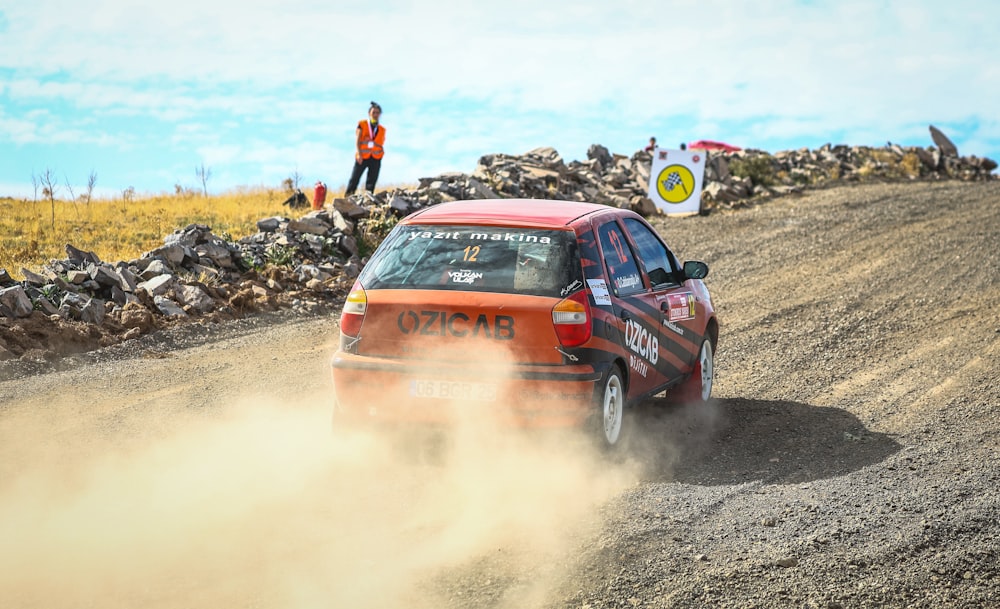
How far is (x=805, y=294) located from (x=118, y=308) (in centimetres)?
912

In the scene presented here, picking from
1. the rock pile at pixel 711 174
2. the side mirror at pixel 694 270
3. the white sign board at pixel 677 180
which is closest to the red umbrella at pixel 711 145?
the rock pile at pixel 711 174

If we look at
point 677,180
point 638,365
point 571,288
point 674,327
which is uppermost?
point 677,180

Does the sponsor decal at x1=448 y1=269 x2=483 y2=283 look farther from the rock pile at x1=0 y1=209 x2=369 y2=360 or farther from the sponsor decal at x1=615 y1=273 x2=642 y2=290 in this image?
the rock pile at x1=0 y1=209 x2=369 y2=360

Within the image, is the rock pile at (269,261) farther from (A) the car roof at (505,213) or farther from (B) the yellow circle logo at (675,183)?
(A) the car roof at (505,213)

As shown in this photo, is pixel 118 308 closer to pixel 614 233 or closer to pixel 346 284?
pixel 346 284

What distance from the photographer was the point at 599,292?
6.71 m

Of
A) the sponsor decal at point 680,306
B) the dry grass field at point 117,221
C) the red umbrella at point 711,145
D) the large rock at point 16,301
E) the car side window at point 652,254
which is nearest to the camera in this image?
the car side window at point 652,254

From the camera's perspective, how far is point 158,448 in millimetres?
7531

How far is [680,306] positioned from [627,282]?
114 centimetres

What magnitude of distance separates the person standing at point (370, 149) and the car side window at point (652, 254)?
13956 millimetres

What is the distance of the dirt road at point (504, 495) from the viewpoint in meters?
4.89

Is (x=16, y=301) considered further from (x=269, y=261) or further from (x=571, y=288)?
(x=571, y=288)

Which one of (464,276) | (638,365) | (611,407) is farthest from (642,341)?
(464,276)

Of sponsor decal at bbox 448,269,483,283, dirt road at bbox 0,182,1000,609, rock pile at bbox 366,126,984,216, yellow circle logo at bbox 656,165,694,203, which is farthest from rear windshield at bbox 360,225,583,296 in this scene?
yellow circle logo at bbox 656,165,694,203
